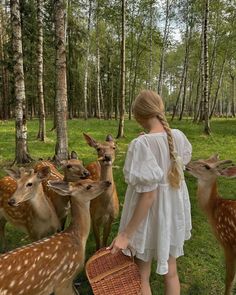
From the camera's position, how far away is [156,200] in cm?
309

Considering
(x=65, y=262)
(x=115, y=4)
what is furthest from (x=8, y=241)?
(x=115, y=4)

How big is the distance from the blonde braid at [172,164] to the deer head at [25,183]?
186 centimetres

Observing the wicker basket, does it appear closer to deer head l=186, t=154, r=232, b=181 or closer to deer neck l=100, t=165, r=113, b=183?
deer head l=186, t=154, r=232, b=181

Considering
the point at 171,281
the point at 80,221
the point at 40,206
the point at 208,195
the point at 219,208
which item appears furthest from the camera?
the point at 40,206

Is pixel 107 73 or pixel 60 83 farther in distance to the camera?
pixel 107 73

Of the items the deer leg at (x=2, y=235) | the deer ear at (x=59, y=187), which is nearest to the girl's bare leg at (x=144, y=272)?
the deer ear at (x=59, y=187)

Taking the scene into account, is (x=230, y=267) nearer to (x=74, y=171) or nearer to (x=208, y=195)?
(x=208, y=195)

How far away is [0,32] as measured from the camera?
27.5 m

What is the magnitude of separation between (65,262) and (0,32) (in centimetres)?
2701

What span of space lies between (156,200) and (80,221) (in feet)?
3.42

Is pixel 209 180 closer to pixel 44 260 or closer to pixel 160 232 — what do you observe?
pixel 160 232

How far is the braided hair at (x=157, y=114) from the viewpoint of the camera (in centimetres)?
303

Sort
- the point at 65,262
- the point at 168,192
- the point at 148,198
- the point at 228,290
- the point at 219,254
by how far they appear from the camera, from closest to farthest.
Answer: the point at 148,198, the point at 168,192, the point at 65,262, the point at 228,290, the point at 219,254

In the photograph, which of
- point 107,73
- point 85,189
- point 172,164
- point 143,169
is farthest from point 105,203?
point 107,73
